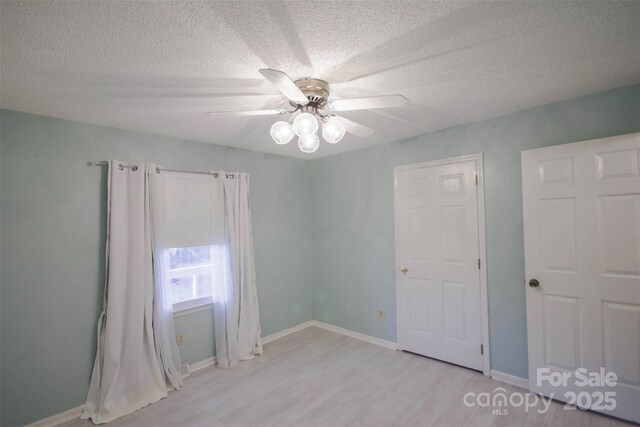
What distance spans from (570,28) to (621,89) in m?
1.18

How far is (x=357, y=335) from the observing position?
12.1ft

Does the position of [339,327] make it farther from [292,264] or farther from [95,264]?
[95,264]

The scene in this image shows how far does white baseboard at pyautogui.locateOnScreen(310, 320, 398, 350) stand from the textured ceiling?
2603mm

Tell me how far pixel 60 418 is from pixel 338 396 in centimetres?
217

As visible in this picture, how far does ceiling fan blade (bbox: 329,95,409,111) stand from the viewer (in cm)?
152

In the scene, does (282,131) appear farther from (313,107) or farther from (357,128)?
(357,128)

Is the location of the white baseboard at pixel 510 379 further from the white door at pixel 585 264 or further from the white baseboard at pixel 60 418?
the white baseboard at pixel 60 418

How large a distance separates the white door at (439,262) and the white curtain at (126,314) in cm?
254

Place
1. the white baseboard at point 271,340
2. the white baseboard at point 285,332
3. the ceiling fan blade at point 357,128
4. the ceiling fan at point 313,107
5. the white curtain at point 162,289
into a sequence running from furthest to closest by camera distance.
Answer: the white baseboard at point 285,332
the white curtain at point 162,289
the white baseboard at point 271,340
the ceiling fan blade at point 357,128
the ceiling fan at point 313,107

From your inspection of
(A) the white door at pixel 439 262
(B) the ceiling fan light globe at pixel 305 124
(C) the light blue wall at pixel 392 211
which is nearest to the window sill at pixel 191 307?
(C) the light blue wall at pixel 392 211

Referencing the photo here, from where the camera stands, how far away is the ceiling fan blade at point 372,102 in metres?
1.52

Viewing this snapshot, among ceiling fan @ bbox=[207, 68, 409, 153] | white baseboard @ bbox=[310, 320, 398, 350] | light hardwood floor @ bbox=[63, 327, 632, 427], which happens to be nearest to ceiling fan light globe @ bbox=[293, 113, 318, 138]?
ceiling fan @ bbox=[207, 68, 409, 153]

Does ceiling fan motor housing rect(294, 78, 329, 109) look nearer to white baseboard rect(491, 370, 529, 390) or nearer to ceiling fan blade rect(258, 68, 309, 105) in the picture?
ceiling fan blade rect(258, 68, 309, 105)

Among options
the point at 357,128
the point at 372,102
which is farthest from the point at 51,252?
the point at 372,102
